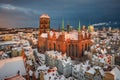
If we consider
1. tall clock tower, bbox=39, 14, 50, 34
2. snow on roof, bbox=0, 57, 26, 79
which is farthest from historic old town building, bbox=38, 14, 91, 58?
snow on roof, bbox=0, 57, 26, 79

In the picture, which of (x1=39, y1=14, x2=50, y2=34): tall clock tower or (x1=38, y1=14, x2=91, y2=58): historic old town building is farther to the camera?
(x1=39, y1=14, x2=50, y2=34): tall clock tower

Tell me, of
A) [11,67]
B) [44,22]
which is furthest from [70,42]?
[11,67]

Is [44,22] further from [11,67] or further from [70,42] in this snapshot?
[11,67]

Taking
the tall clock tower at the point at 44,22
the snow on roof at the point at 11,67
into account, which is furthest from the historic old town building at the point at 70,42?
the snow on roof at the point at 11,67

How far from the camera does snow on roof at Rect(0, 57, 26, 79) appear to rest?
67.5 ft

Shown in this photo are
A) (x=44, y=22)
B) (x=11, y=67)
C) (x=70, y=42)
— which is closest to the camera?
(x=11, y=67)

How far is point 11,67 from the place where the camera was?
21.3 meters

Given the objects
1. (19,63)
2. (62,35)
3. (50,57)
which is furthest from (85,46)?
(19,63)

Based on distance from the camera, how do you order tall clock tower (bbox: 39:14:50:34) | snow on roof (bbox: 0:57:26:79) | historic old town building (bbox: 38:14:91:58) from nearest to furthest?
snow on roof (bbox: 0:57:26:79) → historic old town building (bbox: 38:14:91:58) → tall clock tower (bbox: 39:14:50:34)

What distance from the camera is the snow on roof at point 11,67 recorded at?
20562 mm

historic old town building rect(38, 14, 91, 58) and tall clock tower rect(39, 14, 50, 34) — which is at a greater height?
tall clock tower rect(39, 14, 50, 34)

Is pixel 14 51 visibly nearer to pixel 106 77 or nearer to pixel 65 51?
pixel 65 51

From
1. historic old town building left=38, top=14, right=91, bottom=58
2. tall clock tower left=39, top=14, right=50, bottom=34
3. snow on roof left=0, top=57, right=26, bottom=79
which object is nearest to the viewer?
snow on roof left=0, top=57, right=26, bottom=79

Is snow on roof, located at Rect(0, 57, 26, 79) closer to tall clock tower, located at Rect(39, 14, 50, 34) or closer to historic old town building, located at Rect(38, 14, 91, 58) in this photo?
historic old town building, located at Rect(38, 14, 91, 58)
